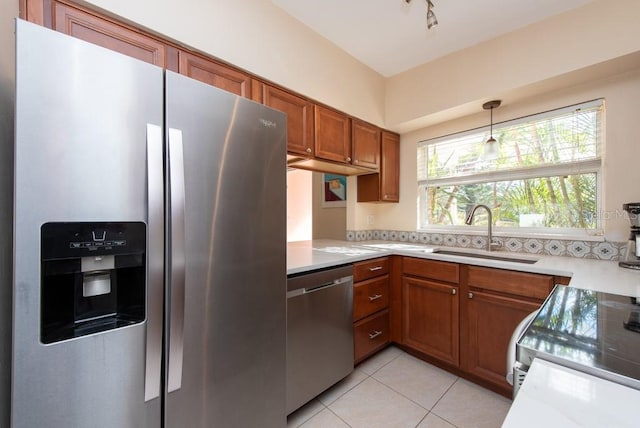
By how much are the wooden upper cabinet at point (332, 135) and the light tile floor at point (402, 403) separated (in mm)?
1683

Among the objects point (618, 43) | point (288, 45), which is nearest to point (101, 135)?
point (288, 45)

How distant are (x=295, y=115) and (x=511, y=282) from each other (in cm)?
181

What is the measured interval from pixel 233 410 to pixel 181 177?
3.10 ft

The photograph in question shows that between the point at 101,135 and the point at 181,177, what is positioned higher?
the point at 101,135

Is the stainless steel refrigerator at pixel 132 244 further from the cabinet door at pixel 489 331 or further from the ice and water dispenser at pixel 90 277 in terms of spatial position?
the cabinet door at pixel 489 331

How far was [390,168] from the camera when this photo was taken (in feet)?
8.86

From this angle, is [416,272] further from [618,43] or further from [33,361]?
[33,361]

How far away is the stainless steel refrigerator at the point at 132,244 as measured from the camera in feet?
2.15

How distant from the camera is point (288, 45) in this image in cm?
180

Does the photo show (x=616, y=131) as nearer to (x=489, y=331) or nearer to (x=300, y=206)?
(x=489, y=331)

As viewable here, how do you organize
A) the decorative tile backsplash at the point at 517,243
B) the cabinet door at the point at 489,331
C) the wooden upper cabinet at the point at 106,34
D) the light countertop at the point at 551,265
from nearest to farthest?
the wooden upper cabinet at the point at 106,34
the light countertop at the point at 551,265
the cabinet door at the point at 489,331
the decorative tile backsplash at the point at 517,243

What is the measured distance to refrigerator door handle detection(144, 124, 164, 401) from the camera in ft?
2.64

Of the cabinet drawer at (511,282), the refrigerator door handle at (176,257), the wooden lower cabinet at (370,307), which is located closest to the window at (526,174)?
the cabinet drawer at (511,282)

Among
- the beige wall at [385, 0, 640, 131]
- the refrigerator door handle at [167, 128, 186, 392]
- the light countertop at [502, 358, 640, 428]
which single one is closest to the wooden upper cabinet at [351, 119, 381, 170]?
the beige wall at [385, 0, 640, 131]
